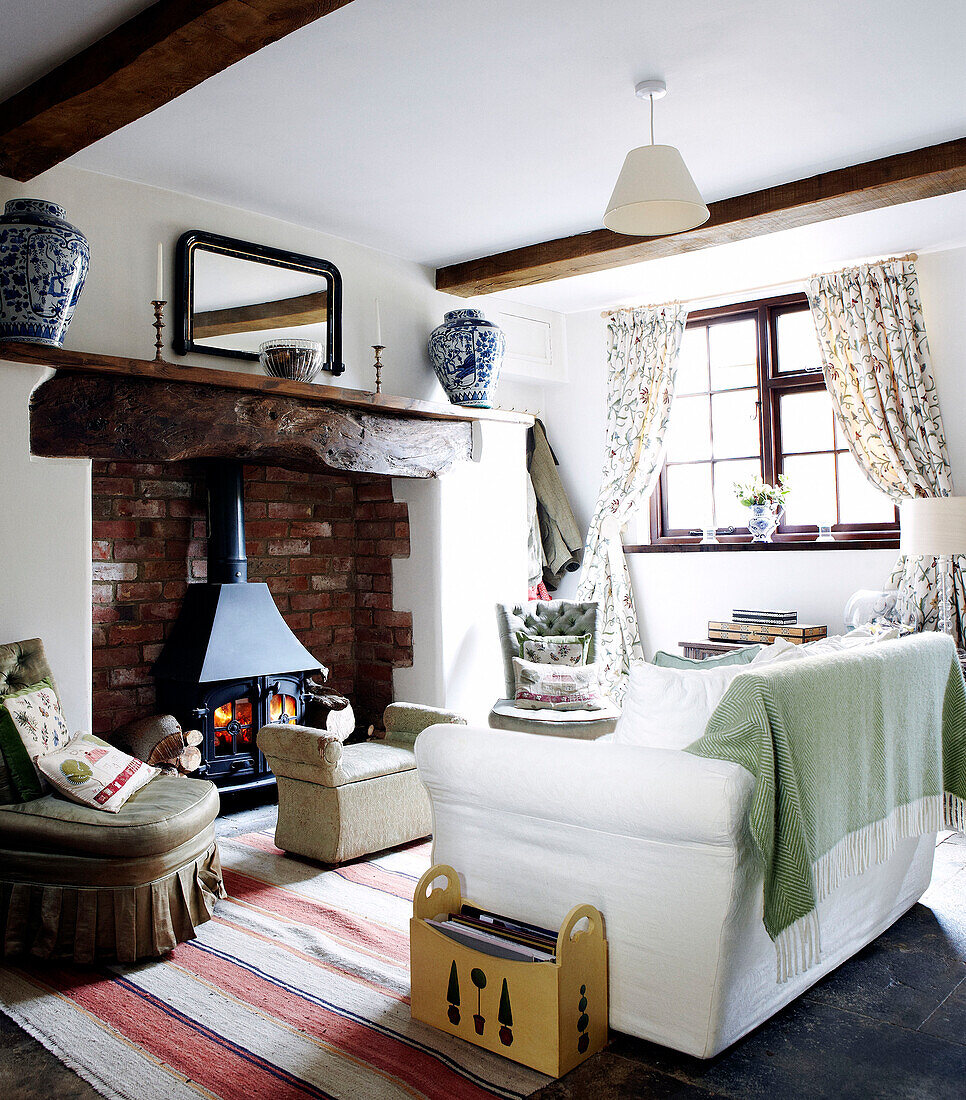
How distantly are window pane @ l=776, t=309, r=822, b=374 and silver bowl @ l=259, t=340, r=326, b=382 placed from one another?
2708 millimetres

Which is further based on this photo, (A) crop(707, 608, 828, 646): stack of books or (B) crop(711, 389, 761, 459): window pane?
(B) crop(711, 389, 761, 459): window pane

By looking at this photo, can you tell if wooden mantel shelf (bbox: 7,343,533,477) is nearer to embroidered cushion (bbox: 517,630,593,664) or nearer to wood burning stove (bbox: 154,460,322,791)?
wood burning stove (bbox: 154,460,322,791)

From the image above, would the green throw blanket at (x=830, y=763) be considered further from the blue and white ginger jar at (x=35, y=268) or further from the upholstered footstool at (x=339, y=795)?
the blue and white ginger jar at (x=35, y=268)

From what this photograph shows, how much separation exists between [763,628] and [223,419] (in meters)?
2.85

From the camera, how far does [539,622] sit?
16.0ft

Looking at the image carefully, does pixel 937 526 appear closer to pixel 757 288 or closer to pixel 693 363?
pixel 757 288

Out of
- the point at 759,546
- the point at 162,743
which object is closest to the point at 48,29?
the point at 162,743

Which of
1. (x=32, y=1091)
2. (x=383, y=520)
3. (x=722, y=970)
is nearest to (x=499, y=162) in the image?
(x=383, y=520)

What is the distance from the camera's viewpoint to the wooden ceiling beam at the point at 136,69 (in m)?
2.26

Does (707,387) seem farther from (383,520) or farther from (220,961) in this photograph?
(220,961)

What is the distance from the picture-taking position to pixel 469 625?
15.9 ft

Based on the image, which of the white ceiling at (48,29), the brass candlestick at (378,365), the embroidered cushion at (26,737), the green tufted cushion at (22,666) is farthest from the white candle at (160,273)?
the embroidered cushion at (26,737)

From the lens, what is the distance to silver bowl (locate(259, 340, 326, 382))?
388 cm

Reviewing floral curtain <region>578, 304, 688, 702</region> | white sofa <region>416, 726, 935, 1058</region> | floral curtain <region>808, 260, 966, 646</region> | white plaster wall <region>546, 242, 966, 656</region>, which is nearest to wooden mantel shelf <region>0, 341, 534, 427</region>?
floral curtain <region>578, 304, 688, 702</region>
